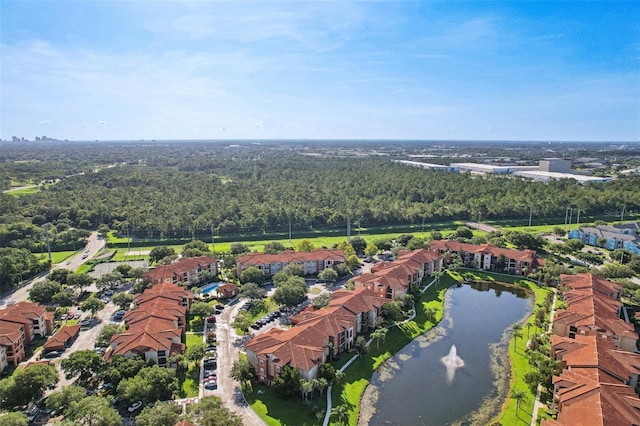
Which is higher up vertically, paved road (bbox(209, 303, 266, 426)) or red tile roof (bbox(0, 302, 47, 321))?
red tile roof (bbox(0, 302, 47, 321))

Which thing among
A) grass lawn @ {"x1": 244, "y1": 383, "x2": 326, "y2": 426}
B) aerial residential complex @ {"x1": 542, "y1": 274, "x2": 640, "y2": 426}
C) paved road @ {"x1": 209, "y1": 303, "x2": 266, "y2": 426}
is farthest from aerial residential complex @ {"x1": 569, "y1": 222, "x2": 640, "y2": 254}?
paved road @ {"x1": 209, "y1": 303, "x2": 266, "y2": 426}

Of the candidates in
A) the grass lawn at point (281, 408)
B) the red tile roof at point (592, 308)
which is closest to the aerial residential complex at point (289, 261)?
the grass lawn at point (281, 408)

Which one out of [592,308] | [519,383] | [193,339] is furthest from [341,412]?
[592,308]

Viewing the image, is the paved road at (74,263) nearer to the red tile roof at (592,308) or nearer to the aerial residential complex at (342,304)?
the aerial residential complex at (342,304)

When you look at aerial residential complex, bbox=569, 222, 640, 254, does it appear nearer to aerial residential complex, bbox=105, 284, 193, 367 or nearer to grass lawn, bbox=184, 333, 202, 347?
grass lawn, bbox=184, 333, 202, 347

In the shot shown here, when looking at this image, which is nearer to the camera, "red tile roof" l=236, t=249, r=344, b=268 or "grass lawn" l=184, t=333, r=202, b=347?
"grass lawn" l=184, t=333, r=202, b=347

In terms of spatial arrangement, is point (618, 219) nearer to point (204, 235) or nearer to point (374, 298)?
Result: point (374, 298)
